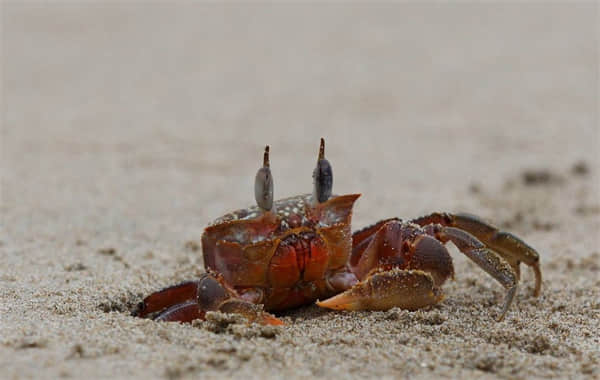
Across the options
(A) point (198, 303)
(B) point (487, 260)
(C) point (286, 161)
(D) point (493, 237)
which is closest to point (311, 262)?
(A) point (198, 303)

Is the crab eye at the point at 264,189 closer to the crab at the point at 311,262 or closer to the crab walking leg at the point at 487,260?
the crab at the point at 311,262

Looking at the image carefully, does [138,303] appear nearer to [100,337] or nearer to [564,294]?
[100,337]

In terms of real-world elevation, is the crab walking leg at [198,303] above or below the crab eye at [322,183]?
below

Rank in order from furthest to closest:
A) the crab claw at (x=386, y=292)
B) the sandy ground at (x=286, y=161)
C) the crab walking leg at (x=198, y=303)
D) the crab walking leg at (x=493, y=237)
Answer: the crab walking leg at (x=493, y=237), the crab claw at (x=386, y=292), the crab walking leg at (x=198, y=303), the sandy ground at (x=286, y=161)

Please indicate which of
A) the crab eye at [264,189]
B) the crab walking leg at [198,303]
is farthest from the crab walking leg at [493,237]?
the crab walking leg at [198,303]

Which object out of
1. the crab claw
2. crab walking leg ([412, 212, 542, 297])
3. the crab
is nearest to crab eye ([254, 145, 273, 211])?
the crab

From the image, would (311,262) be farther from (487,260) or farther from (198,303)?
(487,260)

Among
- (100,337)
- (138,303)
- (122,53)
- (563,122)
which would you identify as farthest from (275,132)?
(100,337)
